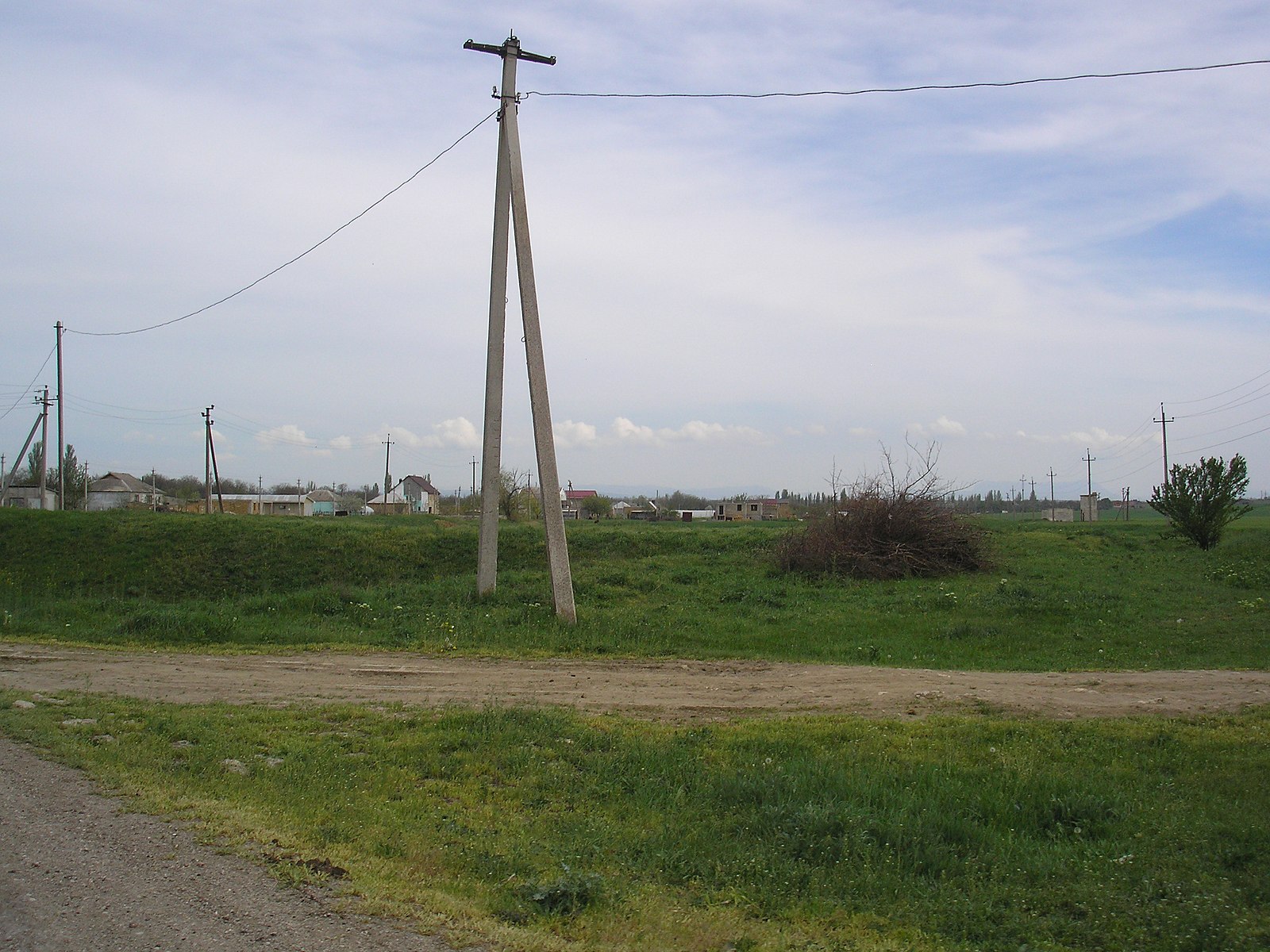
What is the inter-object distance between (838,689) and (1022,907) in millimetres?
5740

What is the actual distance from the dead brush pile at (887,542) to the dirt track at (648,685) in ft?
33.6

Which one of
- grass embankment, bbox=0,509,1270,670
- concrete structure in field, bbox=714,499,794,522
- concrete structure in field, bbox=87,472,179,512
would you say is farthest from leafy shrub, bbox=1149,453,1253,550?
concrete structure in field, bbox=87,472,179,512

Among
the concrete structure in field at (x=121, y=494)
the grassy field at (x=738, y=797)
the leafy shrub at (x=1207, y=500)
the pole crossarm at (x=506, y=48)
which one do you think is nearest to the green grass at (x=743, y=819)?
the grassy field at (x=738, y=797)

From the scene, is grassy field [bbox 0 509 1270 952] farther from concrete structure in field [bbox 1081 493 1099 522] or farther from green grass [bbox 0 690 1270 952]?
concrete structure in field [bbox 1081 493 1099 522]

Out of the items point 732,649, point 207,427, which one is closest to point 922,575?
point 732,649

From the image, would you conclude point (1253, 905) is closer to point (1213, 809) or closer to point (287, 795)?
point (1213, 809)

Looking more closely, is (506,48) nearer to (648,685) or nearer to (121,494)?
(648,685)

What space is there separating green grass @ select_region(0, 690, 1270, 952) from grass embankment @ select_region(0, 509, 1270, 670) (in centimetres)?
466

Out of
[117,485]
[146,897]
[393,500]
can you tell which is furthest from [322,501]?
[146,897]

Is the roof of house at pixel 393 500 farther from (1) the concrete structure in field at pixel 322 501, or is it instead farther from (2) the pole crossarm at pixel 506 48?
(2) the pole crossarm at pixel 506 48

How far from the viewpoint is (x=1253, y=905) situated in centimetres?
485

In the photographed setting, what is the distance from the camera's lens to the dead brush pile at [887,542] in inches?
879

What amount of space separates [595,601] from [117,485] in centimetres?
7683

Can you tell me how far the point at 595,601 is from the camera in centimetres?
1728
